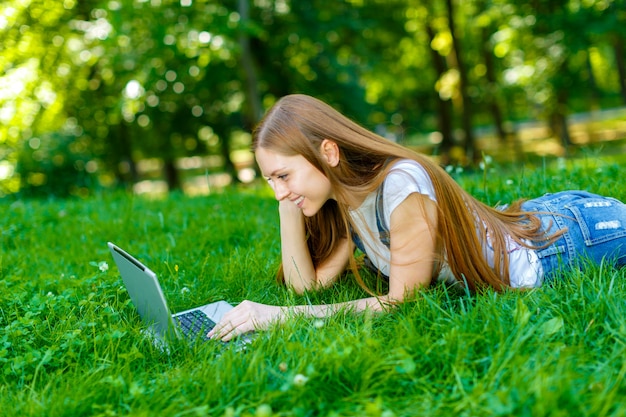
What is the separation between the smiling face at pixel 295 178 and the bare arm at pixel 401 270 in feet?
1.11

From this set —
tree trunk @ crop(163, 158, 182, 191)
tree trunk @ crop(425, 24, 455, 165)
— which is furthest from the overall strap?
tree trunk @ crop(425, 24, 455, 165)

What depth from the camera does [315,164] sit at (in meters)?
2.45

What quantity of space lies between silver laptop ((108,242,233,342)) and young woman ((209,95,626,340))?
158 millimetres

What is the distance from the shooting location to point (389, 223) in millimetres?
2418

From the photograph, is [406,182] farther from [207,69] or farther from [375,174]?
[207,69]

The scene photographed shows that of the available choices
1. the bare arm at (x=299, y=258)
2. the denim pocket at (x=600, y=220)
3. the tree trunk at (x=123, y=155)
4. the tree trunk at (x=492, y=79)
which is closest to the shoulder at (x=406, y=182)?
the bare arm at (x=299, y=258)

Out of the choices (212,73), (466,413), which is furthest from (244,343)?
(212,73)

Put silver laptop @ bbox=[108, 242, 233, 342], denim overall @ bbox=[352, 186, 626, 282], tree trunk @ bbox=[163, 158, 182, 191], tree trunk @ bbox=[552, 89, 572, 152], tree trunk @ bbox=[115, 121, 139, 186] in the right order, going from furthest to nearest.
Result: tree trunk @ bbox=[163, 158, 182, 191]
tree trunk @ bbox=[552, 89, 572, 152]
tree trunk @ bbox=[115, 121, 139, 186]
denim overall @ bbox=[352, 186, 626, 282]
silver laptop @ bbox=[108, 242, 233, 342]

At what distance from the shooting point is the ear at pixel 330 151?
2.45 meters

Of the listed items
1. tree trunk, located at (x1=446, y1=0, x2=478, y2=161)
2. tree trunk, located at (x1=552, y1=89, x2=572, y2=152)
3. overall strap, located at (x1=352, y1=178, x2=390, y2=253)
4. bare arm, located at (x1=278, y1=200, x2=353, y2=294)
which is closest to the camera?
overall strap, located at (x1=352, y1=178, x2=390, y2=253)

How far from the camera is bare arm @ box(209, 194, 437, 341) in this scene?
2357mm

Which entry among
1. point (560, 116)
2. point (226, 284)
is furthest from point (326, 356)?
point (560, 116)

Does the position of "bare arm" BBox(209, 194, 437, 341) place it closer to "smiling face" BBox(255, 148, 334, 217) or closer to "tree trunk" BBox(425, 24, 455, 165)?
"smiling face" BBox(255, 148, 334, 217)

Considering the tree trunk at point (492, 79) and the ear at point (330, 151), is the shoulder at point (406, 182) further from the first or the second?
the tree trunk at point (492, 79)
